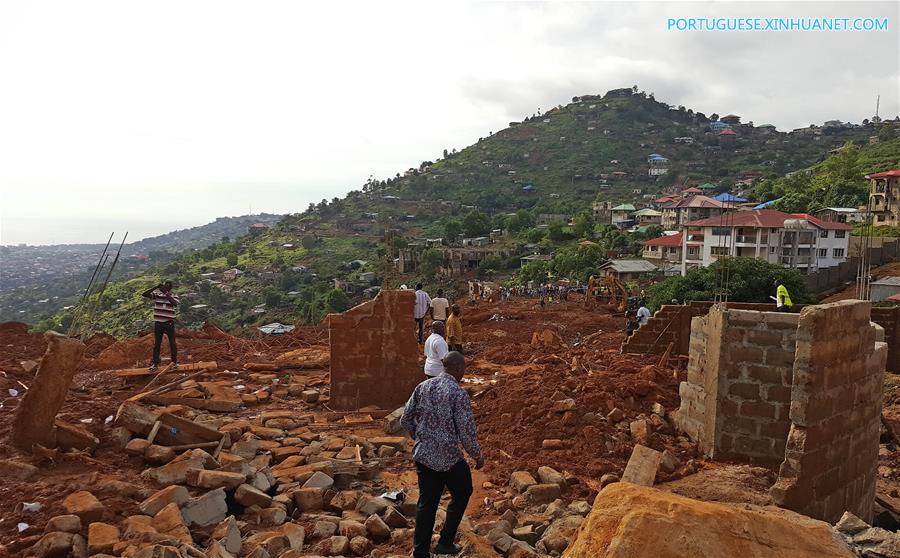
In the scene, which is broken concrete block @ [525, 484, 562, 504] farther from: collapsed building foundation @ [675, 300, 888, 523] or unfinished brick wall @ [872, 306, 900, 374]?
unfinished brick wall @ [872, 306, 900, 374]

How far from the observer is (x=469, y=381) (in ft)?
33.1

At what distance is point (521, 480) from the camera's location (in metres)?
6.03

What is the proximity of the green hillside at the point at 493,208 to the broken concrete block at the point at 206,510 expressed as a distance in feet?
16.0

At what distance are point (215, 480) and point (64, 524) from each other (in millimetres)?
1173

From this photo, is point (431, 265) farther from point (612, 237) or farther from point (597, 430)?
point (597, 430)

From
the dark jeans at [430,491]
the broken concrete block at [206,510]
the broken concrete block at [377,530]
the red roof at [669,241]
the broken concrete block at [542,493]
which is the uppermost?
the red roof at [669,241]

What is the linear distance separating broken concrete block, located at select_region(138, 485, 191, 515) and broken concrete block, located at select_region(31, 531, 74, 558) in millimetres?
589

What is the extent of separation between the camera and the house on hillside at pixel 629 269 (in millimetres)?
44125

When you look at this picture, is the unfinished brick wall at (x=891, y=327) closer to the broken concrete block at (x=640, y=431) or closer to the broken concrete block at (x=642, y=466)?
the broken concrete block at (x=640, y=431)

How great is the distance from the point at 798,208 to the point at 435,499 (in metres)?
55.8

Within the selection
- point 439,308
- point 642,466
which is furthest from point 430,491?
A: point 439,308

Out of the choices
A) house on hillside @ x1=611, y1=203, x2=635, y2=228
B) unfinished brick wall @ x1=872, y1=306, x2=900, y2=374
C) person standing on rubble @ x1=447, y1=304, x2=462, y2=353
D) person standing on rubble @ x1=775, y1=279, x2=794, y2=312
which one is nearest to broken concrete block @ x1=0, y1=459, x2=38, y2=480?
person standing on rubble @ x1=447, y1=304, x2=462, y2=353

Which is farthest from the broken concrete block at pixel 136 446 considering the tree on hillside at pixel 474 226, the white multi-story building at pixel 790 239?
the tree on hillside at pixel 474 226

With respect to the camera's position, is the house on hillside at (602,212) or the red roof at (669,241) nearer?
the red roof at (669,241)
